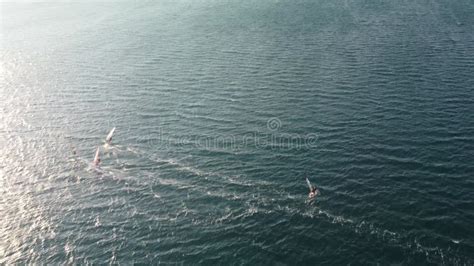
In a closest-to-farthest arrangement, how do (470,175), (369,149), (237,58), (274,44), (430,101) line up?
1. (470,175)
2. (369,149)
3. (430,101)
4. (237,58)
5. (274,44)

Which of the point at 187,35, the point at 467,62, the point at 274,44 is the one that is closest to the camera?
the point at 467,62

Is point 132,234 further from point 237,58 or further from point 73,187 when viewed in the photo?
point 237,58

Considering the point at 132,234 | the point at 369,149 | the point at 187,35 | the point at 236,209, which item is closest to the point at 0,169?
the point at 132,234

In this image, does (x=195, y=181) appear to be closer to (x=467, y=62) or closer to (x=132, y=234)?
(x=132, y=234)

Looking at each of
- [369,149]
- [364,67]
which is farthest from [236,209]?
[364,67]

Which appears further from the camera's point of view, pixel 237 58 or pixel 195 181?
pixel 237 58

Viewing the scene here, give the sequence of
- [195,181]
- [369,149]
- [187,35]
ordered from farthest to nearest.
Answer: [187,35], [369,149], [195,181]
